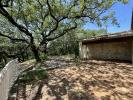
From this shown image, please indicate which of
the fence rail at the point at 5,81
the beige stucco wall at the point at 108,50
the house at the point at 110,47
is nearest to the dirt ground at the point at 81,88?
the fence rail at the point at 5,81

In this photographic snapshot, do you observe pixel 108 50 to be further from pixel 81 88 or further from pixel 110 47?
pixel 81 88

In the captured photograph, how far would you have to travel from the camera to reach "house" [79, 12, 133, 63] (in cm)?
1914

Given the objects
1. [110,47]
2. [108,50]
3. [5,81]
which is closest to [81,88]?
[5,81]

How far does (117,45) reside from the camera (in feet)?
69.7

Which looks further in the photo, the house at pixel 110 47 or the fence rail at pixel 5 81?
the house at pixel 110 47

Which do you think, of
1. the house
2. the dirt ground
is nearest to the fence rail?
the dirt ground

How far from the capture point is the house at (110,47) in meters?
19.1

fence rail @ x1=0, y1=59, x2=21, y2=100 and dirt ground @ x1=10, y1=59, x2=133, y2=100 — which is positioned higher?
fence rail @ x1=0, y1=59, x2=21, y2=100

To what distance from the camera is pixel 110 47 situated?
22.2 metres

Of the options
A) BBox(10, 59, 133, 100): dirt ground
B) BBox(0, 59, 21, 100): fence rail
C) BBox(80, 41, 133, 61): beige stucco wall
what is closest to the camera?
BBox(0, 59, 21, 100): fence rail

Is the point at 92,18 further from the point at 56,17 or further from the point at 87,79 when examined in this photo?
the point at 87,79

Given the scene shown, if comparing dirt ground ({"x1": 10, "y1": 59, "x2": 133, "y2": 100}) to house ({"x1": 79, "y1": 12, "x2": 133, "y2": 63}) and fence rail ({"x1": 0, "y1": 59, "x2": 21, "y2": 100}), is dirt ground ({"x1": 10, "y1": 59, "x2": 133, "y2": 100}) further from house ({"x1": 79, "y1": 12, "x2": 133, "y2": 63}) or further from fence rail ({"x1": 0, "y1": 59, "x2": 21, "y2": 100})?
house ({"x1": 79, "y1": 12, "x2": 133, "y2": 63})

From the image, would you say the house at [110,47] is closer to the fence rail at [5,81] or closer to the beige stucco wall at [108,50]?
the beige stucco wall at [108,50]

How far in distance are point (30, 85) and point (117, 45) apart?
41.6 feet
